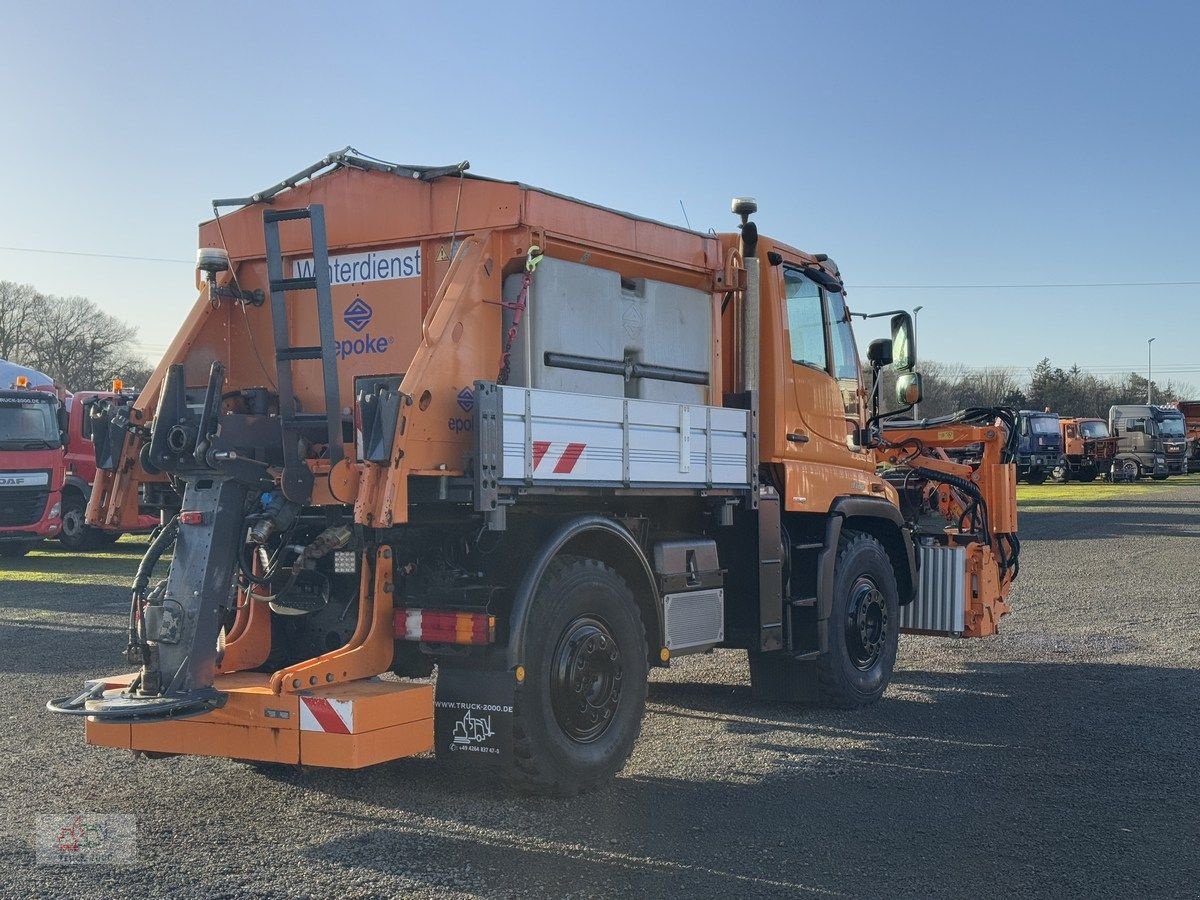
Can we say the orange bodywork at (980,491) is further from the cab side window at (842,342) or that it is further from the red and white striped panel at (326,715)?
the red and white striped panel at (326,715)

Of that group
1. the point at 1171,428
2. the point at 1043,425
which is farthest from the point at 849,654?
the point at 1171,428

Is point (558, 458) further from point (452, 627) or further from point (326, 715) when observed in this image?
point (326, 715)

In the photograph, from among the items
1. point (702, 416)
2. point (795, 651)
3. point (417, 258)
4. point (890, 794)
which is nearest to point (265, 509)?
point (417, 258)

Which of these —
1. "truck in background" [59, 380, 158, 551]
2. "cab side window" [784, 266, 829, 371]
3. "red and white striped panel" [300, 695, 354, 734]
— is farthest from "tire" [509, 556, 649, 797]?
"truck in background" [59, 380, 158, 551]

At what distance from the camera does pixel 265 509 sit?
5965 mm

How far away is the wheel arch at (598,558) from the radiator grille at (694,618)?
0.37ft

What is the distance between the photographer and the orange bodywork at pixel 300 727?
5531 mm

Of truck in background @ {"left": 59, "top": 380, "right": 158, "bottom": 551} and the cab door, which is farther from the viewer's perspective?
truck in background @ {"left": 59, "top": 380, "right": 158, "bottom": 551}

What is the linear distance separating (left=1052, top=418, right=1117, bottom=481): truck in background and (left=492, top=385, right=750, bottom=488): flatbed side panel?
45.6 m

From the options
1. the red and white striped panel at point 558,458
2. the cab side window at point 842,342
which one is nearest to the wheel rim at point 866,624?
the cab side window at point 842,342

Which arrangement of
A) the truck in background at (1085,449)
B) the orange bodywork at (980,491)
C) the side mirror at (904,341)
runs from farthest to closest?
1. the truck in background at (1085,449)
2. the orange bodywork at (980,491)
3. the side mirror at (904,341)

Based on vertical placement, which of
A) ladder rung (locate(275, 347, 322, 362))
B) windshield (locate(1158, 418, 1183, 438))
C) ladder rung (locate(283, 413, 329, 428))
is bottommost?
ladder rung (locate(283, 413, 329, 428))

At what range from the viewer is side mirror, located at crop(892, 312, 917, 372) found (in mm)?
9312

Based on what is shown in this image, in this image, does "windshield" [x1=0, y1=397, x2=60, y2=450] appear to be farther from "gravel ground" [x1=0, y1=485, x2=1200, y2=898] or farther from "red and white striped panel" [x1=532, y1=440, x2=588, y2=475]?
"red and white striped panel" [x1=532, y1=440, x2=588, y2=475]
